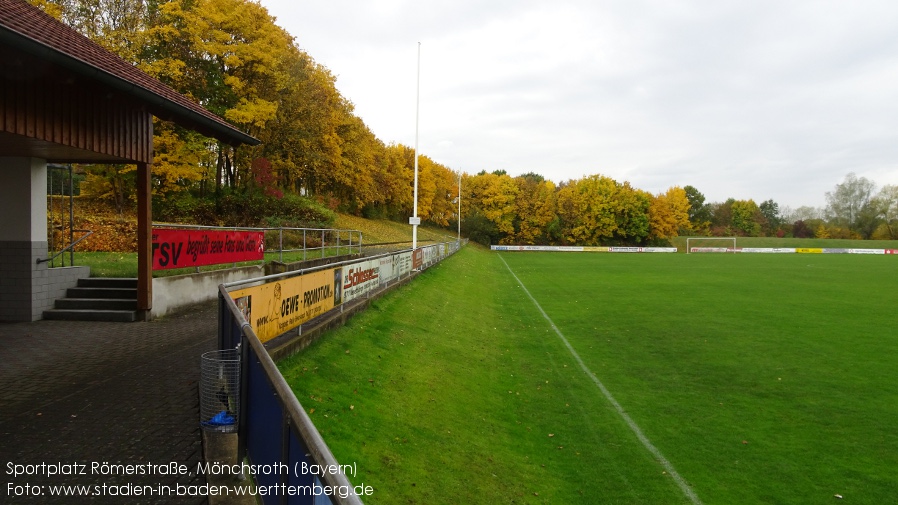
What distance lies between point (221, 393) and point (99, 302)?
7.87 meters

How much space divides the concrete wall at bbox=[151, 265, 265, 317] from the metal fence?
6.43m

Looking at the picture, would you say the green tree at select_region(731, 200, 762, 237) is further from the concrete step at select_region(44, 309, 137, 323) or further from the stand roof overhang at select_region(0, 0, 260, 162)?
the concrete step at select_region(44, 309, 137, 323)

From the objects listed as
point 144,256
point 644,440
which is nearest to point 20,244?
point 144,256

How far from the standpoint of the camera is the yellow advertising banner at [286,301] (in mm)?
6731

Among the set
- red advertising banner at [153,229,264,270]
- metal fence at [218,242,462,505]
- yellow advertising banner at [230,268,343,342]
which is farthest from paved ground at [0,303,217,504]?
red advertising banner at [153,229,264,270]

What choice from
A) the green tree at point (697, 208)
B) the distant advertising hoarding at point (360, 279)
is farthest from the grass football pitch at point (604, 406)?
the green tree at point (697, 208)

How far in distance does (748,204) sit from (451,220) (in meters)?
85.0

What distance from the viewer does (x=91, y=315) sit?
35.4 ft

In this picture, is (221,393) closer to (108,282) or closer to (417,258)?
(108,282)

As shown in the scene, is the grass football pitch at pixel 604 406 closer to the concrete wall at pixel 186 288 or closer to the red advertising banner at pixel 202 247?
the concrete wall at pixel 186 288

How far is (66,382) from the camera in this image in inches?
265

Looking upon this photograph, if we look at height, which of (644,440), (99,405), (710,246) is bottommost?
(644,440)

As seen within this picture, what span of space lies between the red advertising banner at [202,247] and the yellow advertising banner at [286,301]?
3.82 metres

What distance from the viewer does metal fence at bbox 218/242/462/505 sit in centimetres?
222
